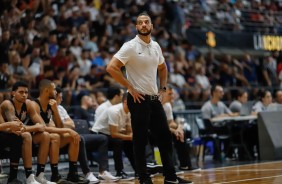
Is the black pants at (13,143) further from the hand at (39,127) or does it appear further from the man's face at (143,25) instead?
the man's face at (143,25)

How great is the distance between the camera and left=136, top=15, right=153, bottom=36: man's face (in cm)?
858

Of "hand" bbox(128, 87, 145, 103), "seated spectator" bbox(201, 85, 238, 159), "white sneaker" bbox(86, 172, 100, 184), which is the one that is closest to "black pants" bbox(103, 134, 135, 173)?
"white sneaker" bbox(86, 172, 100, 184)

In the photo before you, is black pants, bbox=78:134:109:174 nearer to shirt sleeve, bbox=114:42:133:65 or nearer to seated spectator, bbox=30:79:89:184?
seated spectator, bbox=30:79:89:184

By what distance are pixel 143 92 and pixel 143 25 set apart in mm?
→ 842

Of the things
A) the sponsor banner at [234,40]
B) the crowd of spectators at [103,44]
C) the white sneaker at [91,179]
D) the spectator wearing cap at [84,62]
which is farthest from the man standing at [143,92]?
the sponsor banner at [234,40]

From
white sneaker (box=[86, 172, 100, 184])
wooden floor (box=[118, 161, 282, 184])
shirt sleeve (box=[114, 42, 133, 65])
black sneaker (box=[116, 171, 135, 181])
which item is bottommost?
wooden floor (box=[118, 161, 282, 184])

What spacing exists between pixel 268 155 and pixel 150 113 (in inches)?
265

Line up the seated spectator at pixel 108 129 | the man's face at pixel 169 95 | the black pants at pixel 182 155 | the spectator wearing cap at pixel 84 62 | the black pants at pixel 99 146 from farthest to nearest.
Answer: the spectator wearing cap at pixel 84 62
the man's face at pixel 169 95
the black pants at pixel 182 155
the seated spectator at pixel 108 129
the black pants at pixel 99 146

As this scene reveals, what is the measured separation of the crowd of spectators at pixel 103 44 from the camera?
15.7 metres

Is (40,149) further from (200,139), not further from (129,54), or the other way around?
(200,139)

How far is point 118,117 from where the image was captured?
37.5 ft

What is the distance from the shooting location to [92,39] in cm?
1844

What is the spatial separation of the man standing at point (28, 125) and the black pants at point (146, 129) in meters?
1.57

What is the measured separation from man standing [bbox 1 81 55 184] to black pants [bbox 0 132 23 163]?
66mm
